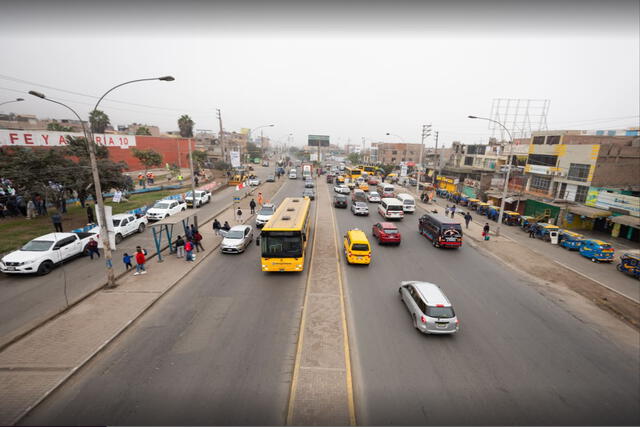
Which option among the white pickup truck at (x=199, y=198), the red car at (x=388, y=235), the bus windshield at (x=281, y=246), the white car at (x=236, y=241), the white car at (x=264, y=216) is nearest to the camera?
the bus windshield at (x=281, y=246)

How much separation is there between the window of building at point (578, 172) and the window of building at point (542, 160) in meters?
2.30

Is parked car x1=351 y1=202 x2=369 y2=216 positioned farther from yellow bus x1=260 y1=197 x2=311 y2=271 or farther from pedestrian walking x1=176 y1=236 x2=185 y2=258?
pedestrian walking x1=176 y1=236 x2=185 y2=258

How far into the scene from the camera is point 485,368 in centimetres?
845

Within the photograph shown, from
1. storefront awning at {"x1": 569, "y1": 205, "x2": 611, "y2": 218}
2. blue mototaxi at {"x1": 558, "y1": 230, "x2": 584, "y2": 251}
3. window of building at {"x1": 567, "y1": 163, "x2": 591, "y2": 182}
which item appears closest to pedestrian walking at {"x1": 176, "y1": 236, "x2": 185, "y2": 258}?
blue mototaxi at {"x1": 558, "y1": 230, "x2": 584, "y2": 251}

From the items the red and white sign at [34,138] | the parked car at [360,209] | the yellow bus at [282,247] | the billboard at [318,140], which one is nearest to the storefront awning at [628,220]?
the parked car at [360,209]

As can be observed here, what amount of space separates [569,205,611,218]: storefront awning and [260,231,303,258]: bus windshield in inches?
1054

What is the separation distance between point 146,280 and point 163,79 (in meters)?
9.36

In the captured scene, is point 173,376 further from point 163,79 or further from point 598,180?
point 598,180

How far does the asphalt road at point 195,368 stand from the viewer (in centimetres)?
652

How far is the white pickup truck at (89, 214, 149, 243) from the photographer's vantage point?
19178mm

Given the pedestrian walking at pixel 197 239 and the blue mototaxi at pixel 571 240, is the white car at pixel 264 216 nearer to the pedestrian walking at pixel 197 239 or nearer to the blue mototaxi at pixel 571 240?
the pedestrian walking at pixel 197 239

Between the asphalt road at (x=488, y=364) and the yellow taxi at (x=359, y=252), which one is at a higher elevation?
the yellow taxi at (x=359, y=252)

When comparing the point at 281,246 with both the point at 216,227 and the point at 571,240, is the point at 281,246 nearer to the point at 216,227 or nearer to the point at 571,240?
the point at 216,227

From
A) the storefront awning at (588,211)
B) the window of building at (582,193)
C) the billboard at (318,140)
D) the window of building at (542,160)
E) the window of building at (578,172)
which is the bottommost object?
the storefront awning at (588,211)
